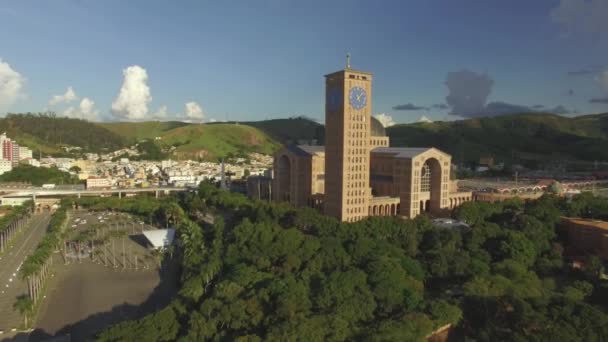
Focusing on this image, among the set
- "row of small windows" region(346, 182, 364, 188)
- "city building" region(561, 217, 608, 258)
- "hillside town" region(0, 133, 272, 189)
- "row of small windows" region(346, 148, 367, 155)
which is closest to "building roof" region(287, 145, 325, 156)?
"row of small windows" region(346, 148, 367, 155)

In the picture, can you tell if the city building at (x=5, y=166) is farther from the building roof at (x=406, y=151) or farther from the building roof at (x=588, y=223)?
the building roof at (x=588, y=223)

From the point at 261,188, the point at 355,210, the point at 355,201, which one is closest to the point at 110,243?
the point at 261,188

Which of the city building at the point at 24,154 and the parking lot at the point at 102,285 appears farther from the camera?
the city building at the point at 24,154

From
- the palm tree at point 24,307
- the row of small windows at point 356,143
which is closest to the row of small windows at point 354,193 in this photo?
the row of small windows at point 356,143

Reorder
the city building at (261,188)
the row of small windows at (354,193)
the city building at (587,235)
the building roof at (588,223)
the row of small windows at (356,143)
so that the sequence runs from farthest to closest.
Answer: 1. the city building at (261,188)
2. the row of small windows at (354,193)
3. the row of small windows at (356,143)
4. the building roof at (588,223)
5. the city building at (587,235)

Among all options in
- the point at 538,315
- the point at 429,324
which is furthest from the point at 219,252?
the point at 538,315

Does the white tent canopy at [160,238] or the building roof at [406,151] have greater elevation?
the building roof at [406,151]
